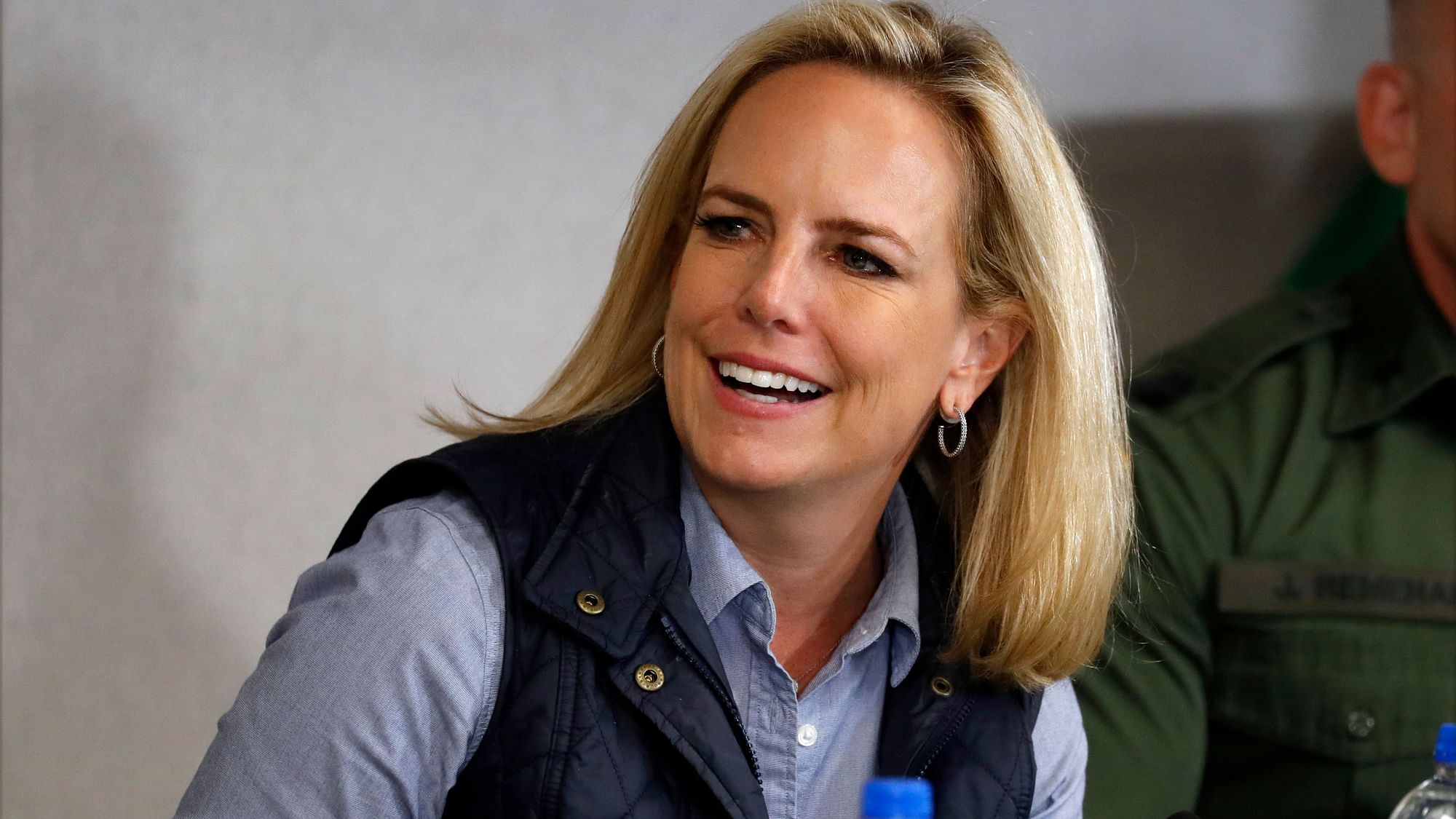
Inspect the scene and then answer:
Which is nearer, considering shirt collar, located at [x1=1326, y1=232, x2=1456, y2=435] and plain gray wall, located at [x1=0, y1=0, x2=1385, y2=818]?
plain gray wall, located at [x1=0, y1=0, x2=1385, y2=818]

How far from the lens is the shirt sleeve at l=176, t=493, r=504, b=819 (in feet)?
3.31

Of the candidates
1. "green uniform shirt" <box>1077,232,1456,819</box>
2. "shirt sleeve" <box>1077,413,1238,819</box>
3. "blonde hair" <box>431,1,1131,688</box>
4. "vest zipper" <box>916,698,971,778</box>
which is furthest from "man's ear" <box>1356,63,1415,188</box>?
"vest zipper" <box>916,698,971,778</box>

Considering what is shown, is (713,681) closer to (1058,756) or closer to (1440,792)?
(1058,756)

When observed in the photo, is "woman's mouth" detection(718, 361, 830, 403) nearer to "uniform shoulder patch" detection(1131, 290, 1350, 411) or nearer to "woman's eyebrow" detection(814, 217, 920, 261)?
"woman's eyebrow" detection(814, 217, 920, 261)

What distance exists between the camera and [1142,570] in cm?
177

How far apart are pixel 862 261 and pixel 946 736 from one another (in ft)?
1.31

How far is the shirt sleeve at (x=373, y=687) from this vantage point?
3.31 ft

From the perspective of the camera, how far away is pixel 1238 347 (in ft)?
6.21

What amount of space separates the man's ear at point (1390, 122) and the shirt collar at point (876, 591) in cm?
87

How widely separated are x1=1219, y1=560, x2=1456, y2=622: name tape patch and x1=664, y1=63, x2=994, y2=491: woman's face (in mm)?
685

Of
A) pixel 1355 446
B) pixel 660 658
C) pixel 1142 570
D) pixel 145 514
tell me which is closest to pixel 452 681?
pixel 660 658

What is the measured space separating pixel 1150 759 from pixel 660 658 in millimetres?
781

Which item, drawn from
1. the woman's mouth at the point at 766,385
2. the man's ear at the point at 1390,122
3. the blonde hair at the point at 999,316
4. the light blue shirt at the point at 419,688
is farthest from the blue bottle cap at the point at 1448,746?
the man's ear at the point at 1390,122

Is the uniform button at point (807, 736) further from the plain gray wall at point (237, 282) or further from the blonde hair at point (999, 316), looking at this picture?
the plain gray wall at point (237, 282)
